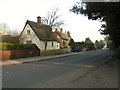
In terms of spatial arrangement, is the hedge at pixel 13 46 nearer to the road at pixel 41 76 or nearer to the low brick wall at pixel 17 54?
the low brick wall at pixel 17 54

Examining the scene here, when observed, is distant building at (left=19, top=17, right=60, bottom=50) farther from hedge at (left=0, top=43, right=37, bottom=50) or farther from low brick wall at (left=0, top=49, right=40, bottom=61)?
hedge at (left=0, top=43, right=37, bottom=50)

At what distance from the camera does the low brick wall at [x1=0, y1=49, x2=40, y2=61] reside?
3647cm

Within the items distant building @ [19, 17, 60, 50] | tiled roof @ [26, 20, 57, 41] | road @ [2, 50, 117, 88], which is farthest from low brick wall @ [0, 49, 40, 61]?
distant building @ [19, 17, 60, 50]

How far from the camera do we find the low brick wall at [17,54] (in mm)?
36475

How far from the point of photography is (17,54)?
40.8m

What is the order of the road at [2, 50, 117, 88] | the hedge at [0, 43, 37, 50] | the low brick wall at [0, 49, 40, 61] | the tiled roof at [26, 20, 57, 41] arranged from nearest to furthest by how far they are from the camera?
the road at [2, 50, 117, 88] → the low brick wall at [0, 49, 40, 61] → the hedge at [0, 43, 37, 50] → the tiled roof at [26, 20, 57, 41]

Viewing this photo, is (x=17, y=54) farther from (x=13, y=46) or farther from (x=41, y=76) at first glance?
(x=41, y=76)

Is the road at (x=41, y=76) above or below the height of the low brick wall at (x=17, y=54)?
below

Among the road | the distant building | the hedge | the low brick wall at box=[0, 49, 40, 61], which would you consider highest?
the distant building

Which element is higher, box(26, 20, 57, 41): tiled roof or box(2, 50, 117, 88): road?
box(26, 20, 57, 41): tiled roof

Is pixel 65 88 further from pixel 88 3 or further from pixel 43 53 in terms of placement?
pixel 43 53

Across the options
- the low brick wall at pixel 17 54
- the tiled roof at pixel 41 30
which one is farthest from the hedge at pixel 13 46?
the tiled roof at pixel 41 30

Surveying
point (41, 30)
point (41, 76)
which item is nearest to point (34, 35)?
point (41, 30)

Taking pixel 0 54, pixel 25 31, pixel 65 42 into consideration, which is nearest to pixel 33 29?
pixel 25 31
